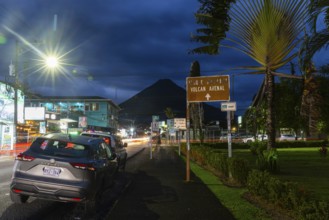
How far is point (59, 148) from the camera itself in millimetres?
8758

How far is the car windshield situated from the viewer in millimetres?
8406

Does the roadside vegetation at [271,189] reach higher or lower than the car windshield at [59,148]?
lower

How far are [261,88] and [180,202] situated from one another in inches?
293

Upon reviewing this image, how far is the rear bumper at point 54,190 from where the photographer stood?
7867 mm

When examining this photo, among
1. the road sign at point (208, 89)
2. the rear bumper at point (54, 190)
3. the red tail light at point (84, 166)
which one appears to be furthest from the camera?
the road sign at point (208, 89)

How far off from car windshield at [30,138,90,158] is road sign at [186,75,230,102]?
6.14 metres

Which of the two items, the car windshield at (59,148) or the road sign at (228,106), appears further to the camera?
the road sign at (228,106)

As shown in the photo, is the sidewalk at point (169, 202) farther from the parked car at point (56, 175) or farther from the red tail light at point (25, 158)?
the red tail light at point (25, 158)

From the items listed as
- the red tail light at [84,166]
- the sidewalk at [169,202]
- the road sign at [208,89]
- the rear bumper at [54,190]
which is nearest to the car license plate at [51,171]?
the rear bumper at [54,190]

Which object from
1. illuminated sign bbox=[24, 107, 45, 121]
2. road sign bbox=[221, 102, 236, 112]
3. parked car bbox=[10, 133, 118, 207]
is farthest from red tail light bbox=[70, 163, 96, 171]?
illuminated sign bbox=[24, 107, 45, 121]

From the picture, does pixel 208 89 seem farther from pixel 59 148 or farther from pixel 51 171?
pixel 51 171

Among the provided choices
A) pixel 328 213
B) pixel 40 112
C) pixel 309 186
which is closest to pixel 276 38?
pixel 309 186

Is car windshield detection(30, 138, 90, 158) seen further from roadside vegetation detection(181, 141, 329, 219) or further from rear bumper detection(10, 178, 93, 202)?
roadside vegetation detection(181, 141, 329, 219)

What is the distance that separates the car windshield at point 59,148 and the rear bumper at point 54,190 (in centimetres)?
70
